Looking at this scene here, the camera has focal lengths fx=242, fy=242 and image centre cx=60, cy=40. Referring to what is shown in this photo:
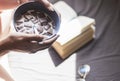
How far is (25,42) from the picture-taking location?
19.1 inches

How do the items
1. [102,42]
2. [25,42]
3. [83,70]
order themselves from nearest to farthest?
[25,42] < [83,70] < [102,42]

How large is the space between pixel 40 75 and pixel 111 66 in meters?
0.26

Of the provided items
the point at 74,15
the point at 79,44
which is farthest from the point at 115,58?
the point at 74,15

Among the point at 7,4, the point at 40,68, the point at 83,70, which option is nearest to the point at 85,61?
the point at 83,70

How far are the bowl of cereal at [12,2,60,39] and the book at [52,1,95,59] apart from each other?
325 mm

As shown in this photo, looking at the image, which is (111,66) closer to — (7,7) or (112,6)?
(112,6)

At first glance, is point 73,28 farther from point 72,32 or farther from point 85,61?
point 85,61

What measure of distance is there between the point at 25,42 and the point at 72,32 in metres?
0.45

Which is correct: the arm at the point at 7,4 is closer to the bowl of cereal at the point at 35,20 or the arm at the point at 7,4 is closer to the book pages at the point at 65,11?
the bowl of cereal at the point at 35,20

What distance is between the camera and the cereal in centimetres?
51

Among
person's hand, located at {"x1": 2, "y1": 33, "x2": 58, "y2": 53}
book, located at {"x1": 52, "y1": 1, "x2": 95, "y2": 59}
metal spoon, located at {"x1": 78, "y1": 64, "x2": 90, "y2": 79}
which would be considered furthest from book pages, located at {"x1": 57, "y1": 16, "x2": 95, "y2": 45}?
person's hand, located at {"x1": 2, "y1": 33, "x2": 58, "y2": 53}

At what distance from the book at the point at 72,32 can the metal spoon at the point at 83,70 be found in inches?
3.4

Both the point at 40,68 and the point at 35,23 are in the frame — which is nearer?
the point at 35,23

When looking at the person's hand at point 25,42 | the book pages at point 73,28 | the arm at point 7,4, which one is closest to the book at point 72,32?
the book pages at point 73,28
